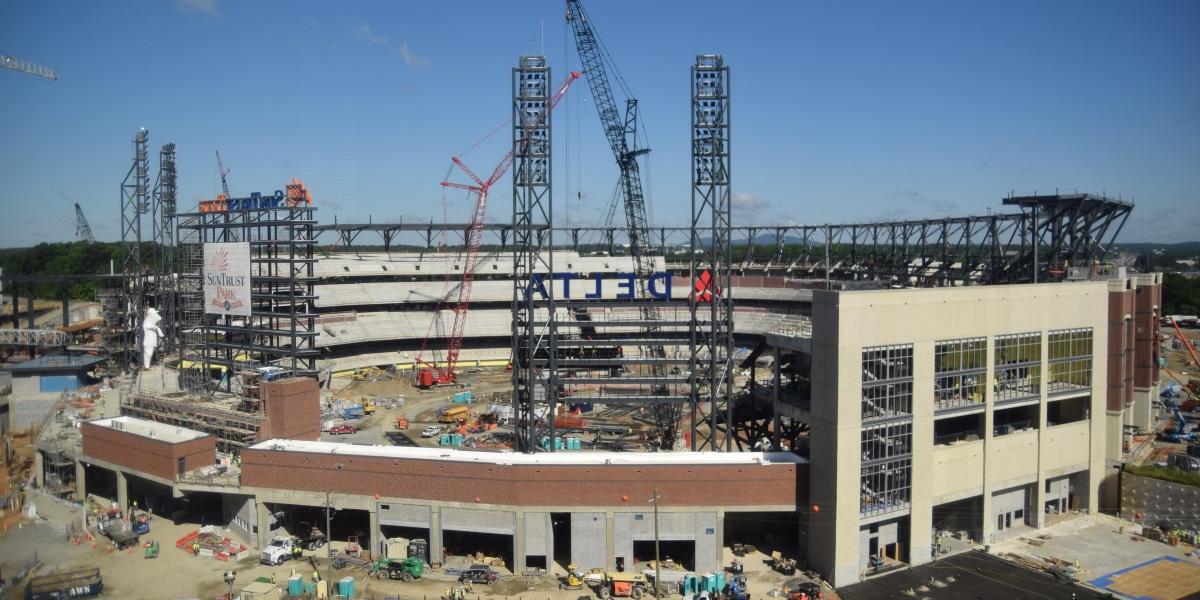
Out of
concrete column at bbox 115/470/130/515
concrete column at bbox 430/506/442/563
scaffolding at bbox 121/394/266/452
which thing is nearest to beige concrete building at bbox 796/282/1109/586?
concrete column at bbox 430/506/442/563

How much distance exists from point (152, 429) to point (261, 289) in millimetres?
11554

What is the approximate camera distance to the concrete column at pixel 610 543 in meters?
28.3

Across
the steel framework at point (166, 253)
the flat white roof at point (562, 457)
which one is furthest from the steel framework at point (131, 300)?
the flat white roof at point (562, 457)

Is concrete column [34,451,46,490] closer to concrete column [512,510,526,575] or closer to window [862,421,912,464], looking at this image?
concrete column [512,510,526,575]

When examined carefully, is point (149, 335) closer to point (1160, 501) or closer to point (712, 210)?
point (712, 210)

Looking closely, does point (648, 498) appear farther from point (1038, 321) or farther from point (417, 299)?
point (417, 299)

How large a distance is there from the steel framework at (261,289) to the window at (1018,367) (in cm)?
3313

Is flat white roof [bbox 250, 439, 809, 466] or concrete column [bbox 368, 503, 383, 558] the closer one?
flat white roof [bbox 250, 439, 809, 466]

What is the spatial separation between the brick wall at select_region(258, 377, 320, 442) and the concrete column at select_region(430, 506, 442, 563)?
37.6 feet

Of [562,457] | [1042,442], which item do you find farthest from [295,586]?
[1042,442]

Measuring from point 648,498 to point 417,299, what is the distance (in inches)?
2109

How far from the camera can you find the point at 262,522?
31.0 metres

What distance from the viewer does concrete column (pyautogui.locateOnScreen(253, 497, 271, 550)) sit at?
3100cm

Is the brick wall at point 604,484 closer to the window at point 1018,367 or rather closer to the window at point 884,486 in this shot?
the window at point 884,486
